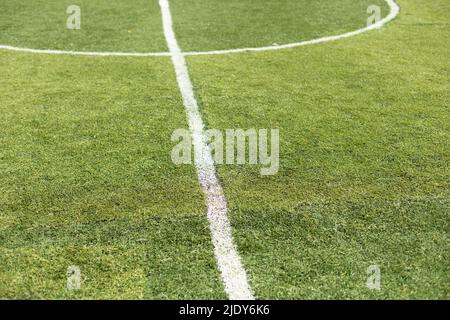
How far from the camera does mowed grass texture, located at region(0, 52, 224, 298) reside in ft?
11.8

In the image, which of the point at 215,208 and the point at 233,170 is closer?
the point at 215,208

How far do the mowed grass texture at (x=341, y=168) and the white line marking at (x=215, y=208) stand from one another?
0.09 m

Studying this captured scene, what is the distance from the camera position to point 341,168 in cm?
480

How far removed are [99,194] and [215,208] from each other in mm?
1000

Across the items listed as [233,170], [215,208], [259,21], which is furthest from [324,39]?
[215,208]

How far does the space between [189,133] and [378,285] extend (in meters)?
2.59

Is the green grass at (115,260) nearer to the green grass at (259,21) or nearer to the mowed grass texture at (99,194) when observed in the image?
the mowed grass texture at (99,194)

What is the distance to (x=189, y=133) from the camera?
17.7 ft

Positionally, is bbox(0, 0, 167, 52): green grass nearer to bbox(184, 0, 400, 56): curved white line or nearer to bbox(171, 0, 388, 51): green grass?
bbox(171, 0, 388, 51): green grass

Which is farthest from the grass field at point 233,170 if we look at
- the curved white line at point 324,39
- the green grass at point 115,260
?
A: the curved white line at point 324,39

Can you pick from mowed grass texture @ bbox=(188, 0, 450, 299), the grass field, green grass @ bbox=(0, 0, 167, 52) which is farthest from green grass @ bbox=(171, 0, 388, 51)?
mowed grass texture @ bbox=(188, 0, 450, 299)

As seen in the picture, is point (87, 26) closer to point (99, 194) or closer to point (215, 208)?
point (99, 194)

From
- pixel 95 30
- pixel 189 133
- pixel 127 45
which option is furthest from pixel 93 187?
pixel 95 30
